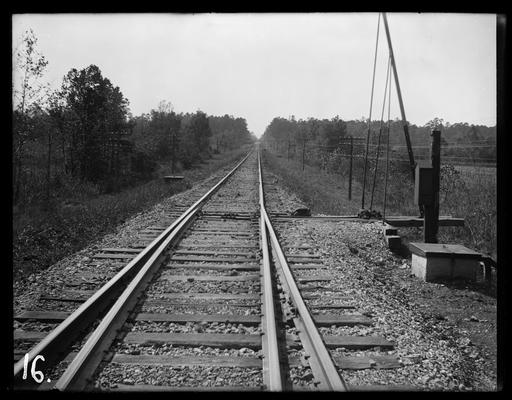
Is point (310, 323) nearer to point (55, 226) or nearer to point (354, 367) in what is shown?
point (354, 367)

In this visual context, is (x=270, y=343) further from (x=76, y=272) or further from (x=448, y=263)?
(x=448, y=263)

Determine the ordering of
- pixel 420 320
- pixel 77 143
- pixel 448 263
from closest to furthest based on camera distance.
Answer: pixel 420 320 → pixel 448 263 → pixel 77 143

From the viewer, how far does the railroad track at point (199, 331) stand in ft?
9.64

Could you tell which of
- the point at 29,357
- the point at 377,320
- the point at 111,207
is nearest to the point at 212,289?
the point at 377,320

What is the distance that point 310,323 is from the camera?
3.70 metres

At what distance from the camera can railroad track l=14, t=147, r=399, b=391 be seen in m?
2.94

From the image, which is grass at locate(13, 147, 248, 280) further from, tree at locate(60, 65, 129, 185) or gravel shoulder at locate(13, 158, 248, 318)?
tree at locate(60, 65, 129, 185)

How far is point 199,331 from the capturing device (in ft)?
12.5

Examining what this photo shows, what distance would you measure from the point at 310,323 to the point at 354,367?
2.08ft

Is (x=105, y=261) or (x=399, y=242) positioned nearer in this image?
(x=105, y=261)

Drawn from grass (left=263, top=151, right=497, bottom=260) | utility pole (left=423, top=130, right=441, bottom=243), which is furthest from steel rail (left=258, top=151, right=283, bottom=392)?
grass (left=263, top=151, right=497, bottom=260)

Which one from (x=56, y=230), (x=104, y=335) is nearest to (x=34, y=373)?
(x=104, y=335)

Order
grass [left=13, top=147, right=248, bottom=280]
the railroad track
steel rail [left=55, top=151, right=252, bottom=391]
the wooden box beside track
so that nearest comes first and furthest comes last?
steel rail [left=55, top=151, right=252, bottom=391]
the railroad track
the wooden box beside track
grass [left=13, top=147, right=248, bottom=280]

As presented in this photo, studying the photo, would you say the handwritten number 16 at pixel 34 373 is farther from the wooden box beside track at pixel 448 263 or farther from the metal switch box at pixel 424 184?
the metal switch box at pixel 424 184
